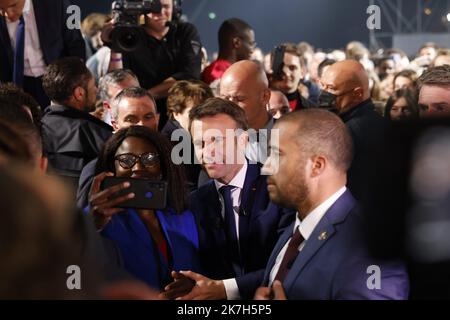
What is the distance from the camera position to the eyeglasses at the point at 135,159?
295 centimetres

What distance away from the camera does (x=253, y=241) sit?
3080 mm

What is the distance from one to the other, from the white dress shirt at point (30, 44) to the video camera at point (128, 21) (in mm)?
443

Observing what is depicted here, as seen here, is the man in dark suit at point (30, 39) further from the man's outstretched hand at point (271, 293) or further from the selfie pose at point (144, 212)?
the man's outstretched hand at point (271, 293)

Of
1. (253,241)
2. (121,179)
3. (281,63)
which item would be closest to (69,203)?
(121,179)

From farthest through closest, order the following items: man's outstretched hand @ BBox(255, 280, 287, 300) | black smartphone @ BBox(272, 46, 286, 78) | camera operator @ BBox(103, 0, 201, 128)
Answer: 1. black smartphone @ BBox(272, 46, 286, 78)
2. camera operator @ BBox(103, 0, 201, 128)
3. man's outstretched hand @ BBox(255, 280, 287, 300)

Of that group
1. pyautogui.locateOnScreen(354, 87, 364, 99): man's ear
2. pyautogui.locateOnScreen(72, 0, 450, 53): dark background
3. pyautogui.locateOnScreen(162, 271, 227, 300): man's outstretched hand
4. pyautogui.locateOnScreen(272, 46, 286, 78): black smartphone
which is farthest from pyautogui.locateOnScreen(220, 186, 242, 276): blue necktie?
pyautogui.locateOnScreen(72, 0, 450, 53): dark background

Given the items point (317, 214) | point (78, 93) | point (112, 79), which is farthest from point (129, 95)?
point (317, 214)

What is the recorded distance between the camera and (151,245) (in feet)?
9.13

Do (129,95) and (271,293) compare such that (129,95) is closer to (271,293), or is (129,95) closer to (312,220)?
(312,220)

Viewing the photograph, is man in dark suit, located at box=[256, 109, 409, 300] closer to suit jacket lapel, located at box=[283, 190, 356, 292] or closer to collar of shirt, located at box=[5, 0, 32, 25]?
suit jacket lapel, located at box=[283, 190, 356, 292]

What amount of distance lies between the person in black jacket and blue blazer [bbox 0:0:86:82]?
0.43 metres

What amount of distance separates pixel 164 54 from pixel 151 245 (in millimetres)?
2623

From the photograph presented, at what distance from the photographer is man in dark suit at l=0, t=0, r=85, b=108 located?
178 inches
